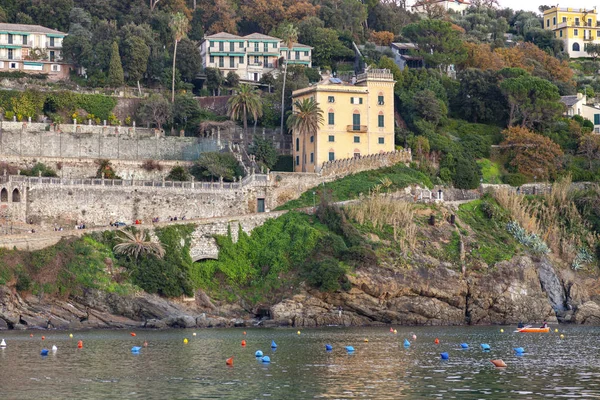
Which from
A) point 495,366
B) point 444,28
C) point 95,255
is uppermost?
point 444,28

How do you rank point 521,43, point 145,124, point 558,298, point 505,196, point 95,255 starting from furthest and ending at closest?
point 521,43 → point 145,124 → point 505,196 → point 558,298 → point 95,255

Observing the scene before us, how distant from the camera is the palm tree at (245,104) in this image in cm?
9631

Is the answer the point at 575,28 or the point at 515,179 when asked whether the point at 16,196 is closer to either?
the point at 515,179

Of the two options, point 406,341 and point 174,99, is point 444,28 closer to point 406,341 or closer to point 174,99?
point 174,99

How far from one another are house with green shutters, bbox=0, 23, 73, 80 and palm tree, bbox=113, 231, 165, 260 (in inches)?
1436

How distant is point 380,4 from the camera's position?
457 ft

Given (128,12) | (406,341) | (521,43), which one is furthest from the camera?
(521,43)

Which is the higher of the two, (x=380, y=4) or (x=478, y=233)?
(x=380, y=4)

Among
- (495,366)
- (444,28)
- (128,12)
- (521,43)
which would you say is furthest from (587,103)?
(495,366)

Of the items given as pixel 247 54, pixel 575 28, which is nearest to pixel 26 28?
pixel 247 54

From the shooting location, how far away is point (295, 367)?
172 ft

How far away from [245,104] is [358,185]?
1341 cm

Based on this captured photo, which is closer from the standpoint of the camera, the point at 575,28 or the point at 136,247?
the point at 136,247

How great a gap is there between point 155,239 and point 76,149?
16.2 metres
